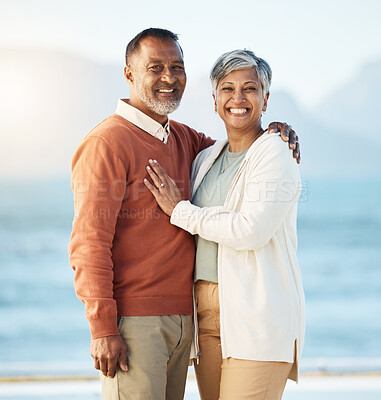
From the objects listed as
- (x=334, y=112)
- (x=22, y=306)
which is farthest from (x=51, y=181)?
(x=334, y=112)

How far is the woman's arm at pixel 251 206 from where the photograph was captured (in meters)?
1.85

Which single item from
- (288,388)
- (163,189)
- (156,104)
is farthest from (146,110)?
(288,388)

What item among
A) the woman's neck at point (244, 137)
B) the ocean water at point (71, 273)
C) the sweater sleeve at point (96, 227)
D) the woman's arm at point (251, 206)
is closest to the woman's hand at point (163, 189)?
the woman's arm at point (251, 206)

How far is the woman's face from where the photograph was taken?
6.62 feet

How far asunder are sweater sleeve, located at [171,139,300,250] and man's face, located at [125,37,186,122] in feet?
1.25

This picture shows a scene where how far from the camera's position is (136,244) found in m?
1.91

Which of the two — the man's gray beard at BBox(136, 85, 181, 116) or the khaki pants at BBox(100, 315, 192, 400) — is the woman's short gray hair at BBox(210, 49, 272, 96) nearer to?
the man's gray beard at BBox(136, 85, 181, 116)

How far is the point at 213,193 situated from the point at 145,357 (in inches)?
24.0

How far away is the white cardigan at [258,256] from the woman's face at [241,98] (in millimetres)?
144

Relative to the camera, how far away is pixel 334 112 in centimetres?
1620

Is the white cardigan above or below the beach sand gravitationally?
above

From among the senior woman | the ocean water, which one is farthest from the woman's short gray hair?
the ocean water

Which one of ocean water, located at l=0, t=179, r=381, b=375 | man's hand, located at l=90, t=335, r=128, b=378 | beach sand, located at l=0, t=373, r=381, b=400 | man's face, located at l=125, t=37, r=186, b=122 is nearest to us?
man's hand, located at l=90, t=335, r=128, b=378

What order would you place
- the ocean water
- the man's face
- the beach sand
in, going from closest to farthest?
the man's face
the beach sand
the ocean water
